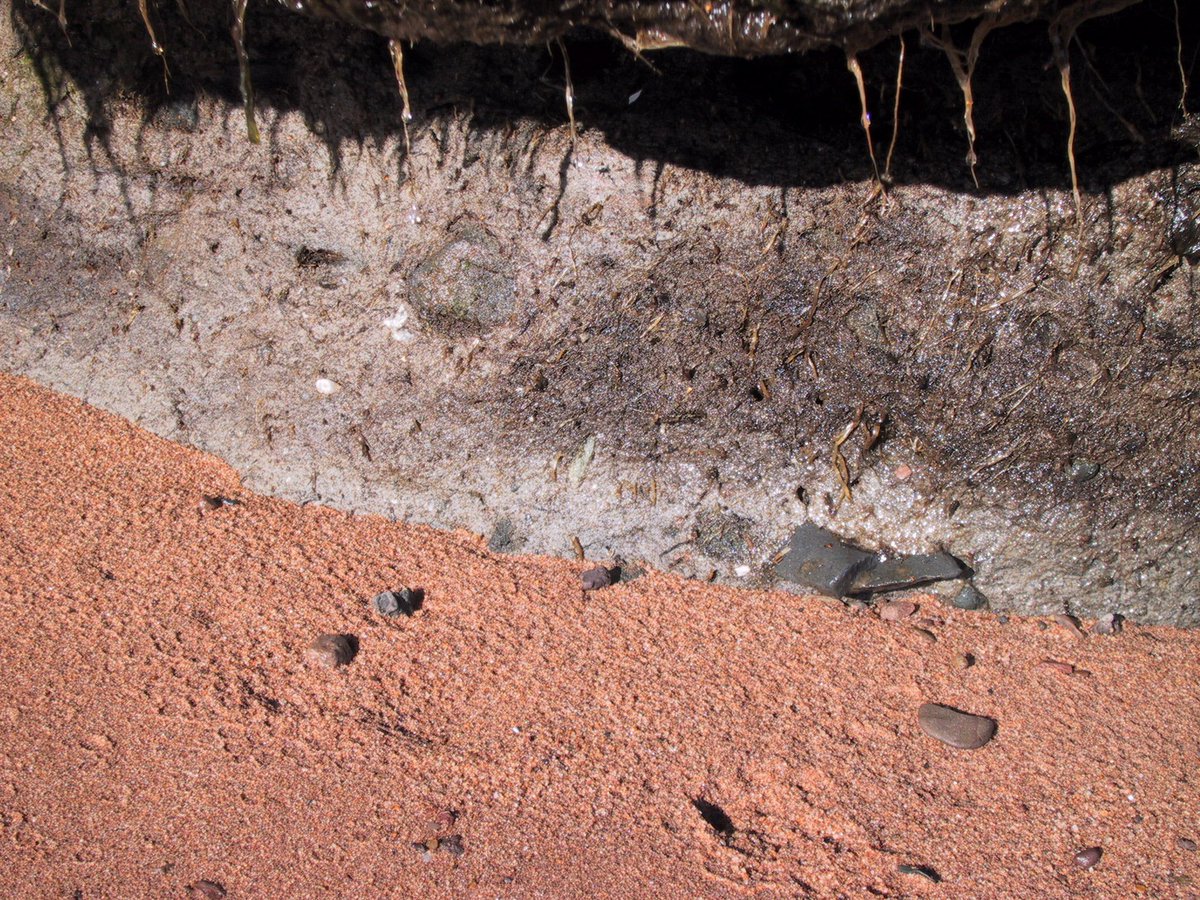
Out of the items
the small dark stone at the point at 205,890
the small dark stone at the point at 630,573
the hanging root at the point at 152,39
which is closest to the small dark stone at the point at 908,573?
the small dark stone at the point at 630,573

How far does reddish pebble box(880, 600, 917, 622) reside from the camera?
2.93m

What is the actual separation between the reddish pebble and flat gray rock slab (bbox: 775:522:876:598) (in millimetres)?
126

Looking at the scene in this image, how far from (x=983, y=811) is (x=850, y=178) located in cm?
169

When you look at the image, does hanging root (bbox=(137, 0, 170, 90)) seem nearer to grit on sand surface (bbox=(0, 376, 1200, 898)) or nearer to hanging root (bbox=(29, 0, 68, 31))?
hanging root (bbox=(29, 0, 68, 31))

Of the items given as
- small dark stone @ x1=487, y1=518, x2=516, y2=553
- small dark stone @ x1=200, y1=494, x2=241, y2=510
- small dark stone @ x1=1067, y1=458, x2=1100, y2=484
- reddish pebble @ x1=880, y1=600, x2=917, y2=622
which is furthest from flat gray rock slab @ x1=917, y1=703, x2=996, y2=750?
small dark stone @ x1=200, y1=494, x2=241, y2=510

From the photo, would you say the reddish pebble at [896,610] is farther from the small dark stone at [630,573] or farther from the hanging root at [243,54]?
the hanging root at [243,54]

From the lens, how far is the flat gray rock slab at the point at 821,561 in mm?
2971

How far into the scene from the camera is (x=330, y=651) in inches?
102

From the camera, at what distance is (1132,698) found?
8.71 feet

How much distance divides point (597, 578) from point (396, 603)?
0.60 metres

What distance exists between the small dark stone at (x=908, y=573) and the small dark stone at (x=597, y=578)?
736 mm

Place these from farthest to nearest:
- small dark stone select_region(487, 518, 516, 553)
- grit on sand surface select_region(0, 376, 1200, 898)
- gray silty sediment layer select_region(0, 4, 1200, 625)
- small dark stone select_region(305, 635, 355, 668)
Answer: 1. small dark stone select_region(487, 518, 516, 553)
2. gray silty sediment layer select_region(0, 4, 1200, 625)
3. small dark stone select_region(305, 635, 355, 668)
4. grit on sand surface select_region(0, 376, 1200, 898)

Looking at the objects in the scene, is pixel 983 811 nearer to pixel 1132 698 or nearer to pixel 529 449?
pixel 1132 698

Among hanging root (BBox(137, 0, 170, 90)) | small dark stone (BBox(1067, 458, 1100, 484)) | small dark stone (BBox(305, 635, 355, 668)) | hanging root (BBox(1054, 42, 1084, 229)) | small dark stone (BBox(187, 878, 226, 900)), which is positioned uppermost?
hanging root (BBox(1054, 42, 1084, 229))
